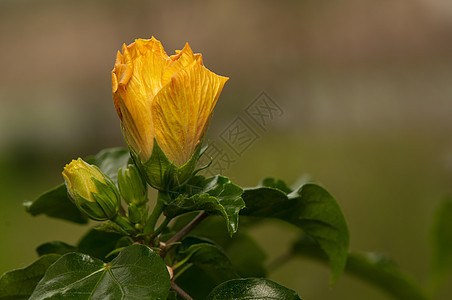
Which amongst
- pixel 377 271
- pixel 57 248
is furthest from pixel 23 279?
pixel 377 271

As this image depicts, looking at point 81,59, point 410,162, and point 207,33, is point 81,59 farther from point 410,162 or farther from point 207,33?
point 410,162

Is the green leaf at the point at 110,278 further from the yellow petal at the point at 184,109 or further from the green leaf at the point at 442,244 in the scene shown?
the green leaf at the point at 442,244

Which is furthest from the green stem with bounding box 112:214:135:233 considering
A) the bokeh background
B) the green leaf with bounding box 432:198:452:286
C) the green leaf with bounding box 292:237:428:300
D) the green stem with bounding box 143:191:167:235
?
the bokeh background

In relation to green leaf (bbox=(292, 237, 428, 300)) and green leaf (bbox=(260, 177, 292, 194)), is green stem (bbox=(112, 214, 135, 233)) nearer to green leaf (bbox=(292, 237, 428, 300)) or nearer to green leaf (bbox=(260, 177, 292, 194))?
green leaf (bbox=(260, 177, 292, 194))

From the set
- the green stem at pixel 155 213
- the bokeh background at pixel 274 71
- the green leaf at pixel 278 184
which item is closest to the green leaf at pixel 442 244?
the green leaf at pixel 278 184

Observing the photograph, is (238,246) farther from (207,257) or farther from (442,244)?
(442,244)
